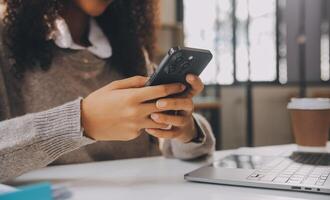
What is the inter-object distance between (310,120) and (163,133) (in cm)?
43

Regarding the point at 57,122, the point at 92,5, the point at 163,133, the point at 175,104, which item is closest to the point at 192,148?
the point at 163,133

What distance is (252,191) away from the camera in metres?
0.66

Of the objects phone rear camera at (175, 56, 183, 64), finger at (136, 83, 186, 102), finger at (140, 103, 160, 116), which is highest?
phone rear camera at (175, 56, 183, 64)

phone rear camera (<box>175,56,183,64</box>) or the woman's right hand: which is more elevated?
phone rear camera (<box>175,56,183,64</box>)

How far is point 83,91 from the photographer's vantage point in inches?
45.6

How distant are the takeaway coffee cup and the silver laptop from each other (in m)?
0.14

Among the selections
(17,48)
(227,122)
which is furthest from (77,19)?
(227,122)

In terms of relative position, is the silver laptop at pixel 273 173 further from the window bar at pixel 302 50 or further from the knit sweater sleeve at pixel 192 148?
the window bar at pixel 302 50

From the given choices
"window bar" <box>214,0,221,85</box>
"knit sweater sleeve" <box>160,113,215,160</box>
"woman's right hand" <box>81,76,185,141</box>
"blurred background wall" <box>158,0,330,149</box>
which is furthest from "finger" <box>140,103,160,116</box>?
"window bar" <box>214,0,221,85</box>

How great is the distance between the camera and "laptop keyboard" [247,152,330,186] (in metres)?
0.67

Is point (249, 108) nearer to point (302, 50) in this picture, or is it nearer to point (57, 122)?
point (302, 50)

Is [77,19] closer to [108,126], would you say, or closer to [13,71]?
[13,71]

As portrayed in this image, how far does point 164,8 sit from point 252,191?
4.03 m

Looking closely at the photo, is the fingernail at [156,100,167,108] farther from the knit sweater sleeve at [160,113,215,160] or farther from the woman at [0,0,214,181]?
the knit sweater sleeve at [160,113,215,160]
